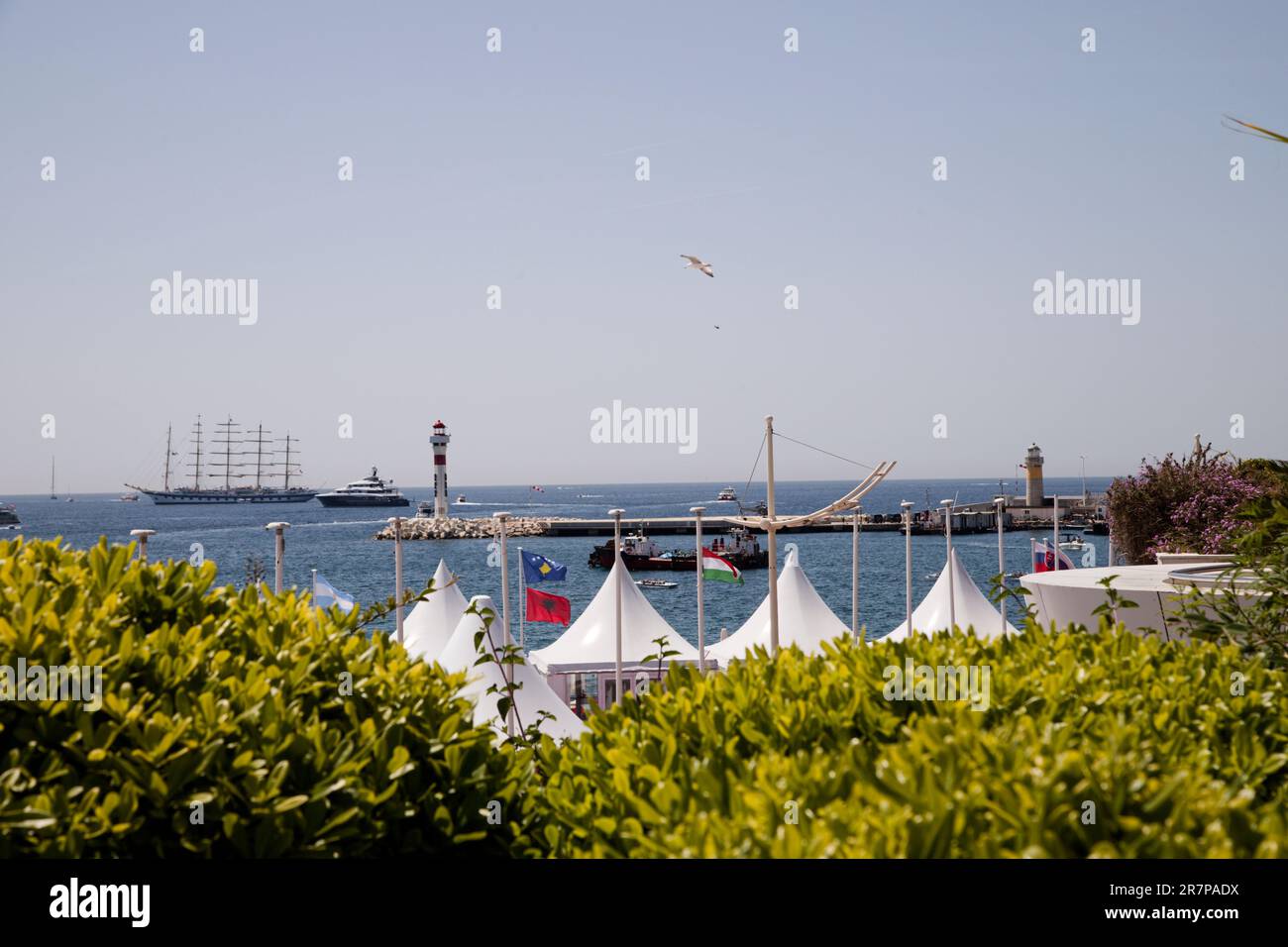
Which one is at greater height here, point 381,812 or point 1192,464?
point 1192,464

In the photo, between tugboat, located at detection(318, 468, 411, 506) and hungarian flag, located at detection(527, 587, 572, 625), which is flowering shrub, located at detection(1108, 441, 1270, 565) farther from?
tugboat, located at detection(318, 468, 411, 506)

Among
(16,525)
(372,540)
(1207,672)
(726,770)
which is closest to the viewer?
(726,770)

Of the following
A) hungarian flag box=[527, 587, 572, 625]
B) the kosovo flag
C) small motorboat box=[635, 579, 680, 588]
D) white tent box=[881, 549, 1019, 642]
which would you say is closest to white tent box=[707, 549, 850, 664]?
white tent box=[881, 549, 1019, 642]

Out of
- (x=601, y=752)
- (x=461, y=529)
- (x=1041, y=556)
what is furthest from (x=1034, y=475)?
(x=601, y=752)

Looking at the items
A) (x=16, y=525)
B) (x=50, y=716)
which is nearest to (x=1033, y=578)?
(x=50, y=716)

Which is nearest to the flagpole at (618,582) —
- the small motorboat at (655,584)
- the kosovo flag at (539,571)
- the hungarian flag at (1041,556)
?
the kosovo flag at (539,571)

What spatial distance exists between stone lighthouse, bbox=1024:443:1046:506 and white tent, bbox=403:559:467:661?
76.6m

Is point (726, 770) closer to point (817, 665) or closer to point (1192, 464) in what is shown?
point (817, 665)

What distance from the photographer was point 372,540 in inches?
4594

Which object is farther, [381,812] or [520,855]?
[520,855]

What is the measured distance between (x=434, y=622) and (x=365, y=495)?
171639 mm

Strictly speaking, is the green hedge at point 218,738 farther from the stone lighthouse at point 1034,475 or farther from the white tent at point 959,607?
the stone lighthouse at point 1034,475
